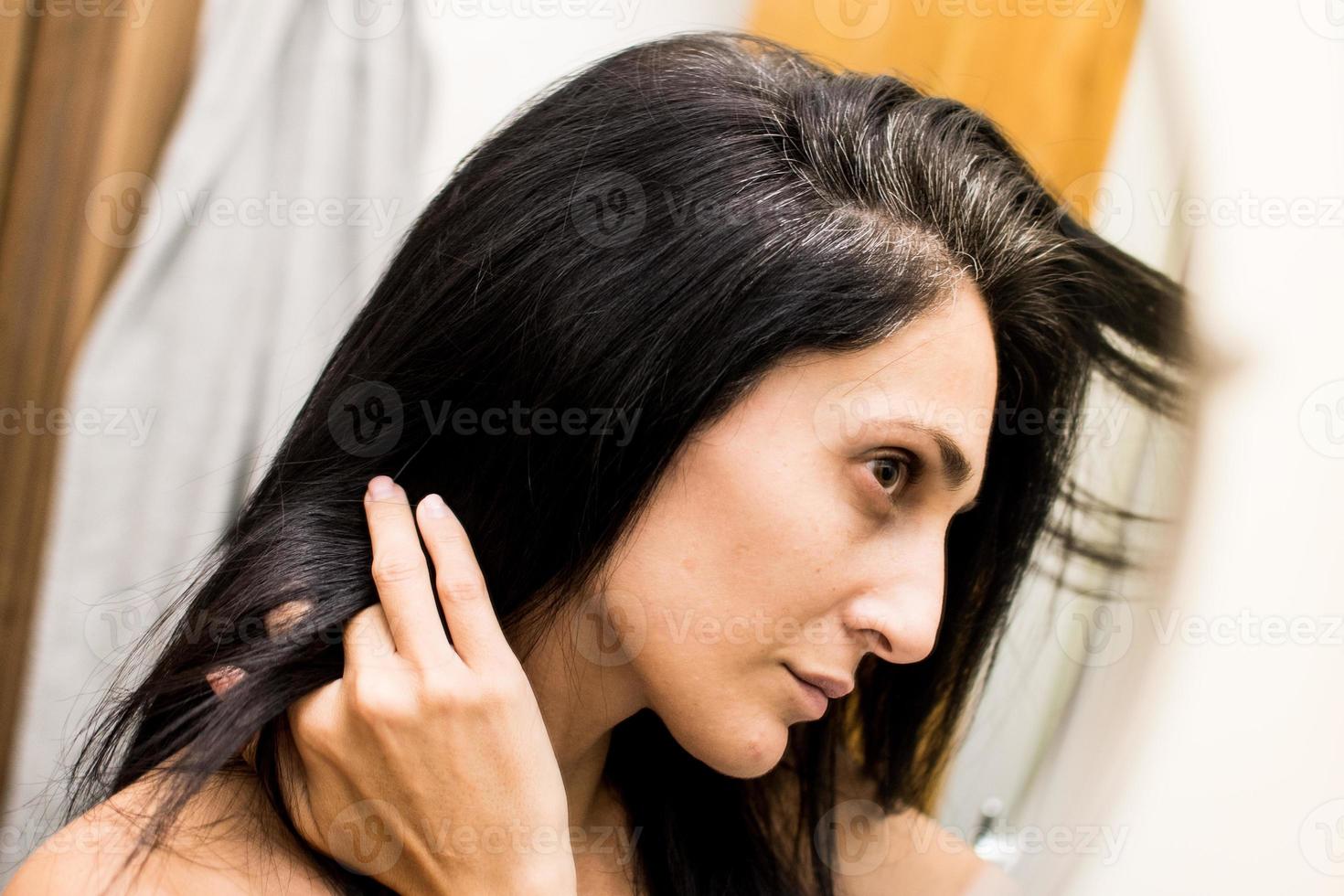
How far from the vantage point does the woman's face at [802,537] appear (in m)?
0.84

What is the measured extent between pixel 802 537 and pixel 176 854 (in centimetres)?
56

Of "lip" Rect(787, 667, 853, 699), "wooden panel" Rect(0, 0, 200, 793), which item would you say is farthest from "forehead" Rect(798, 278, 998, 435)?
"wooden panel" Rect(0, 0, 200, 793)

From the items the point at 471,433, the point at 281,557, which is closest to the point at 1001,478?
the point at 471,433

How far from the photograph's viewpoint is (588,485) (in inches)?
34.2

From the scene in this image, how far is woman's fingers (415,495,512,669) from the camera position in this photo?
0.84 m

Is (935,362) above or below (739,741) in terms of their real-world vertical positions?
above

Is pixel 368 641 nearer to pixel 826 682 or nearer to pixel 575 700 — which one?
pixel 575 700

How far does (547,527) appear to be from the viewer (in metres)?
0.89

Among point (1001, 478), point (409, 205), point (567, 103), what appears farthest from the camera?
point (409, 205)

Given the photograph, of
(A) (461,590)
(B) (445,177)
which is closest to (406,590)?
(A) (461,590)

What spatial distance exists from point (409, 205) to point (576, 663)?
68 centimetres

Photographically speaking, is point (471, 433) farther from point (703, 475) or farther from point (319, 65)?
point (319, 65)

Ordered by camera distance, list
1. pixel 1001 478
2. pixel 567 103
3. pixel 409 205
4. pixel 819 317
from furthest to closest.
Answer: pixel 409 205
pixel 1001 478
pixel 567 103
pixel 819 317

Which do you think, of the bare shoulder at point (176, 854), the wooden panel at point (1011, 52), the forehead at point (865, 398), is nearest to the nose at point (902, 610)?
the forehead at point (865, 398)
